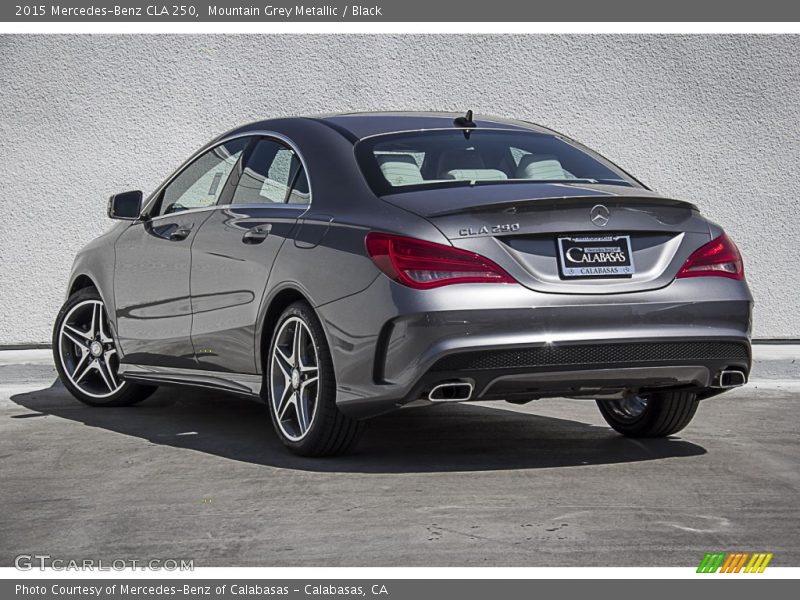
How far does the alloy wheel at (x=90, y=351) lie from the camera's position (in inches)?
342

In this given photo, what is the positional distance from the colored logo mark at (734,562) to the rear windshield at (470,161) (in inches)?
88.1

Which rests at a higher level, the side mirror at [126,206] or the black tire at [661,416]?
the side mirror at [126,206]

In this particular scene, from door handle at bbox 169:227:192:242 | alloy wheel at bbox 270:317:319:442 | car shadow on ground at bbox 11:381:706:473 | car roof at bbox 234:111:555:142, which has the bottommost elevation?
car shadow on ground at bbox 11:381:706:473

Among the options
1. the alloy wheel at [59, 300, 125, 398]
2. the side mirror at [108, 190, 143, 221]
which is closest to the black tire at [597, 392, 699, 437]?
the side mirror at [108, 190, 143, 221]

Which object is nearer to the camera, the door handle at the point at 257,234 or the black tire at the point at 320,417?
the black tire at the point at 320,417

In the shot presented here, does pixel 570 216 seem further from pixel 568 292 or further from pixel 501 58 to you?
pixel 501 58

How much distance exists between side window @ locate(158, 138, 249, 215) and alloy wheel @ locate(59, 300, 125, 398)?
0.92 meters

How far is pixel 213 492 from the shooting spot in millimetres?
5848

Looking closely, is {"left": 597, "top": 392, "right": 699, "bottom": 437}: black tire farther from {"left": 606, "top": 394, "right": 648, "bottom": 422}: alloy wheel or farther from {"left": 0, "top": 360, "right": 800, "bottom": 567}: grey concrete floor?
{"left": 0, "top": 360, "right": 800, "bottom": 567}: grey concrete floor

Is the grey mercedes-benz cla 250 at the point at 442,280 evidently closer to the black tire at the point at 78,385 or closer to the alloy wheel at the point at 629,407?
the alloy wheel at the point at 629,407

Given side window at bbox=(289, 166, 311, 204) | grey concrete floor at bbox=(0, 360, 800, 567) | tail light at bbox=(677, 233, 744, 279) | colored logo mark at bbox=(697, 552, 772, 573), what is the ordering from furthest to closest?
side window at bbox=(289, 166, 311, 204) < tail light at bbox=(677, 233, 744, 279) < grey concrete floor at bbox=(0, 360, 800, 567) < colored logo mark at bbox=(697, 552, 772, 573)

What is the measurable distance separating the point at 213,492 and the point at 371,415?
73 centimetres

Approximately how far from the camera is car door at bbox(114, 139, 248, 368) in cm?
757

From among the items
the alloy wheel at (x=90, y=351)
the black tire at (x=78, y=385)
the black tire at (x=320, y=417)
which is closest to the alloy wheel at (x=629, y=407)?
the black tire at (x=320, y=417)
